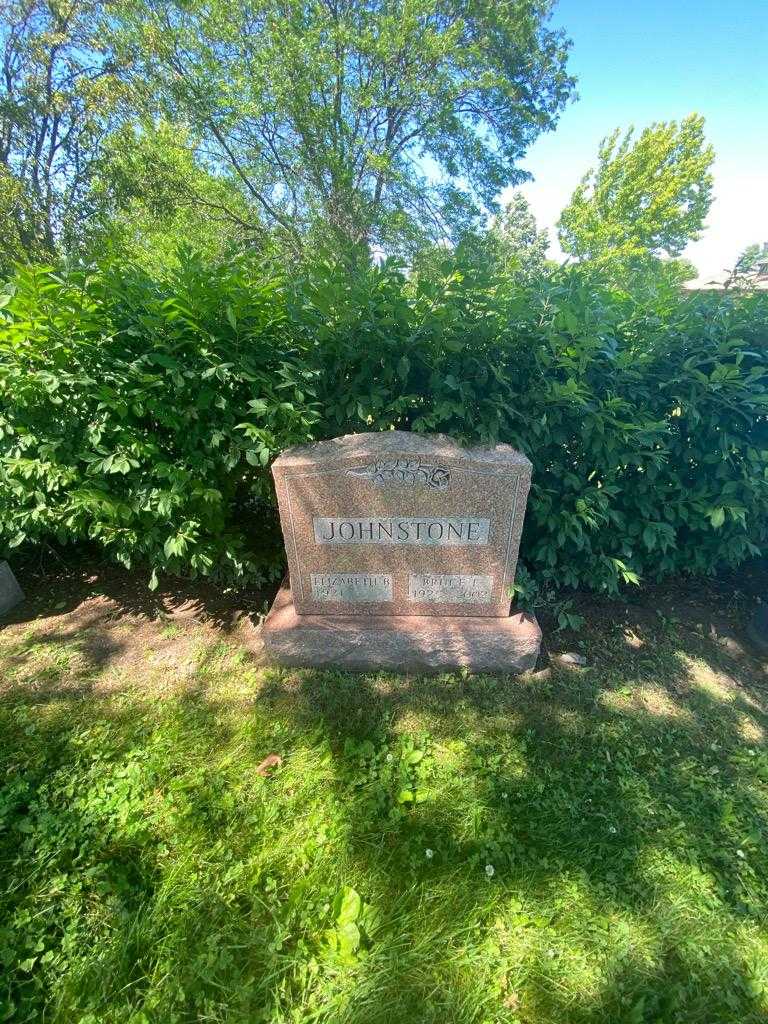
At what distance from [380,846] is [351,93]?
1761cm

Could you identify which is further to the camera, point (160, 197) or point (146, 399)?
point (160, 197)

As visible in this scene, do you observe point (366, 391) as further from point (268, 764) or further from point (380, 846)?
point (380, 846)

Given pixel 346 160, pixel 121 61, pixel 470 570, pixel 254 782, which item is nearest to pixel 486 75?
pixel 346 160

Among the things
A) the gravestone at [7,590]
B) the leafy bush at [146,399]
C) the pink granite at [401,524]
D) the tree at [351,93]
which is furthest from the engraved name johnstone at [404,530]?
the tree at [351,93]

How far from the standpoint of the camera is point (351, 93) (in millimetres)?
13375

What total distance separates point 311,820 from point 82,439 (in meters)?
2.23

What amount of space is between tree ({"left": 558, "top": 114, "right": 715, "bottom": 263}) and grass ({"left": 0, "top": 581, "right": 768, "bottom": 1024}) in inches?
878

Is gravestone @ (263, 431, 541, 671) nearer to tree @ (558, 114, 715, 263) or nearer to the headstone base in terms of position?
the headstone base

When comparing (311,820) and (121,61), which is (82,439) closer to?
(311,820)

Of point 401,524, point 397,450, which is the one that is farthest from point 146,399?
point 401,524

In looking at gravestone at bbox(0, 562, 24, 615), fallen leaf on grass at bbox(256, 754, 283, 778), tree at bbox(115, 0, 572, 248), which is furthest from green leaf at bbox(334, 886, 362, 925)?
tree at bbox(115, 0, 572, 248)

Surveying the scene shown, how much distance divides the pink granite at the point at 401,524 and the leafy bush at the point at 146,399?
0.96 feet

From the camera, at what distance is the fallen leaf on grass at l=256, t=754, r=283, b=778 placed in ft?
6.75

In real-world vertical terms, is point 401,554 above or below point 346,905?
above
